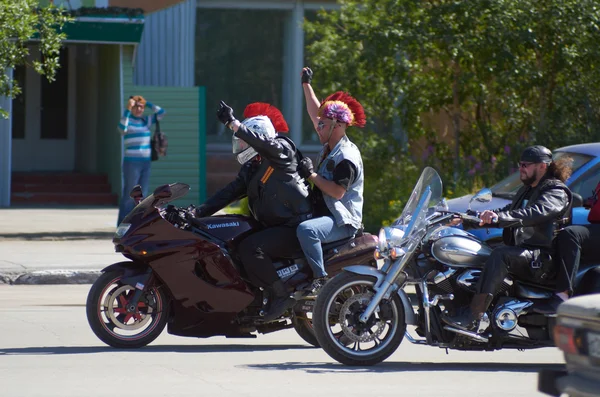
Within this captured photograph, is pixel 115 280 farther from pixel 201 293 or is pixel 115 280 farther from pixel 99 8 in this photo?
pixel 99 8

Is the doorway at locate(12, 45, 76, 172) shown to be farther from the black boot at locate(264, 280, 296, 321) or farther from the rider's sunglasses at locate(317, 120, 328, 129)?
the black boot at locate(264, 280, 296, 321)

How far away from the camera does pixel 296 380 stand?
24.9ft

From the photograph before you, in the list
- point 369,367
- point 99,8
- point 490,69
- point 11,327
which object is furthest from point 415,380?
point 99,8

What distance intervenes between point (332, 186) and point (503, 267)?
4.64 ft

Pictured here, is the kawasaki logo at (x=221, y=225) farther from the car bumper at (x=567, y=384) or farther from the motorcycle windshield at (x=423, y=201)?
the car bumper at (x=567, y=384)

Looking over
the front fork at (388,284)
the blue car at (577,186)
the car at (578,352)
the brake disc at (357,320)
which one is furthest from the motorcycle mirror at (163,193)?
the car at (578,352)

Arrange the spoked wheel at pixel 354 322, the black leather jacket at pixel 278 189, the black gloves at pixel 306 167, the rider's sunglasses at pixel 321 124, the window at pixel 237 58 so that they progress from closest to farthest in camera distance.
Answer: the spoked wheel at pixel 354 322 → the black gloves at pixel 306 167 → the black leather jacket at pixel 278 189 → the rider's sunglasses at pixel 321 124 → the window at pixel 237 58

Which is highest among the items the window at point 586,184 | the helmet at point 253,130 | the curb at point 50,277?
the helmet at point 253,130

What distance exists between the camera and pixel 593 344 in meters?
5.33

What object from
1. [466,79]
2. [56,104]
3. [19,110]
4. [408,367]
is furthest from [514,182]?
[56,104]

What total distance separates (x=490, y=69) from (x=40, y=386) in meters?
11.5

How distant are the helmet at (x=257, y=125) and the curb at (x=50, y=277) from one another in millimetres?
5046

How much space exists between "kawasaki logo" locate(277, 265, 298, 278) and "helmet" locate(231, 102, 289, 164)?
34.7 inches

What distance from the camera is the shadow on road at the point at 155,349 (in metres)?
8.62
